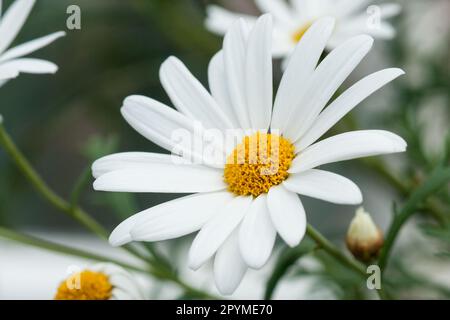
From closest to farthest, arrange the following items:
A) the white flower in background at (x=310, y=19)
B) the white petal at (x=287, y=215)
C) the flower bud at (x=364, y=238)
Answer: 1. the white petal at (x=287, y=215)
2. the flower bud at (x=364, y=238)
3. the white flower in background at (x=310, y=19)

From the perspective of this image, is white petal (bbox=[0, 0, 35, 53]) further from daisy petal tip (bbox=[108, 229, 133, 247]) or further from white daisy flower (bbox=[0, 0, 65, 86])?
daisy petal tip (bbox=[108, 229, 133, 247])

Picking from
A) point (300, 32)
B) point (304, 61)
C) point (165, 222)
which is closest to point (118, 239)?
point (165, 222)

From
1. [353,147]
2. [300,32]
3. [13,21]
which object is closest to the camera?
[353,147]

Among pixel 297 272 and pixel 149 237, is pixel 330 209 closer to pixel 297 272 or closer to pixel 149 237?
pixel 297 272

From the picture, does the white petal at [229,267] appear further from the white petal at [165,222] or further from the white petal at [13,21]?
the white petal at [13,21]

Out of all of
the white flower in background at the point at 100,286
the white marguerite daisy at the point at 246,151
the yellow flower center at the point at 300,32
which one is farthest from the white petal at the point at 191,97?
the yellow flower center at the point at 300,32

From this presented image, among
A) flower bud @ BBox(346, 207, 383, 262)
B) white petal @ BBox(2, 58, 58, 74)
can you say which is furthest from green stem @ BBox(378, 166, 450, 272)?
white petal @ BBox(2, 58, 58, 74)

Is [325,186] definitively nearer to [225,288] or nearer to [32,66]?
[225,288]
